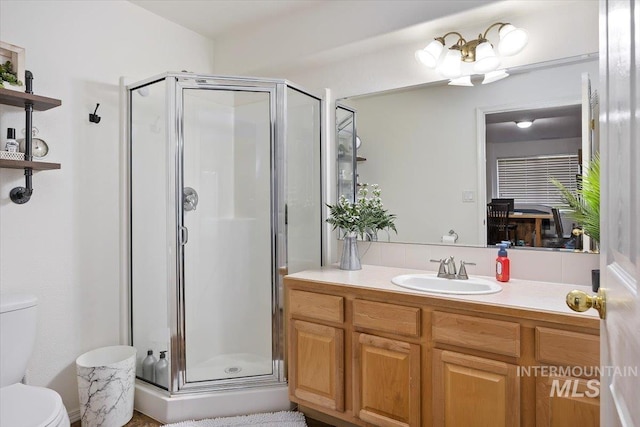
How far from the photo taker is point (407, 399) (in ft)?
5.79

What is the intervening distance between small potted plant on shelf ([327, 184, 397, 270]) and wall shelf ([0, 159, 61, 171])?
152cm

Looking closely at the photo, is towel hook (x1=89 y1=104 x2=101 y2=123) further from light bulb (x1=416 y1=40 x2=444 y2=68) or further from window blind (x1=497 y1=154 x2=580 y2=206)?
window blind (x1=497 y1=154 x2=580 y2=206)

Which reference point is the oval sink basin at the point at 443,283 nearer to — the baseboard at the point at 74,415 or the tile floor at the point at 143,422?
the tile floor at the point at 143,422

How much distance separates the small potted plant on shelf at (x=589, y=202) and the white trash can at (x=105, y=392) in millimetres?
2325

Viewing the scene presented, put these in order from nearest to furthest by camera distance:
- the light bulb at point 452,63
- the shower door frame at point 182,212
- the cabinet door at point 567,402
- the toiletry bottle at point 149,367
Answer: the cabinet door at point 567,402
the light bulb at point 452,63
the shower door frame at point 182,212
the toiletry bottle at point 149,367

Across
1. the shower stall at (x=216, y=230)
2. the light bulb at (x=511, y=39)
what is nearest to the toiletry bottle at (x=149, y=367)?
the shower stall at (x=216, y=230)

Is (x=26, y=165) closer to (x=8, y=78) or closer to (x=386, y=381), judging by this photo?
(x=8, y=78)

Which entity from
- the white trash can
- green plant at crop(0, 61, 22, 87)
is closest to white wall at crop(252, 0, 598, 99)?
green plant at crop(0, 61, 22, 87)

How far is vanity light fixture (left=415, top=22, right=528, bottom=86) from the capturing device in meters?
2.00

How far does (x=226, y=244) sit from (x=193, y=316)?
0.51 meters

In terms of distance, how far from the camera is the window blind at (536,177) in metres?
1.90

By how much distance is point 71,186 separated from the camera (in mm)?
2230

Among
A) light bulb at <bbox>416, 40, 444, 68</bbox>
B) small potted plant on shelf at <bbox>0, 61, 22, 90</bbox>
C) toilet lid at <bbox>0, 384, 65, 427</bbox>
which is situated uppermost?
light bulb at <bbox>416, 40, 444, 68</bbox>

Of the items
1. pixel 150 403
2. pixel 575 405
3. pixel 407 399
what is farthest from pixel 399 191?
pixel 150 403
